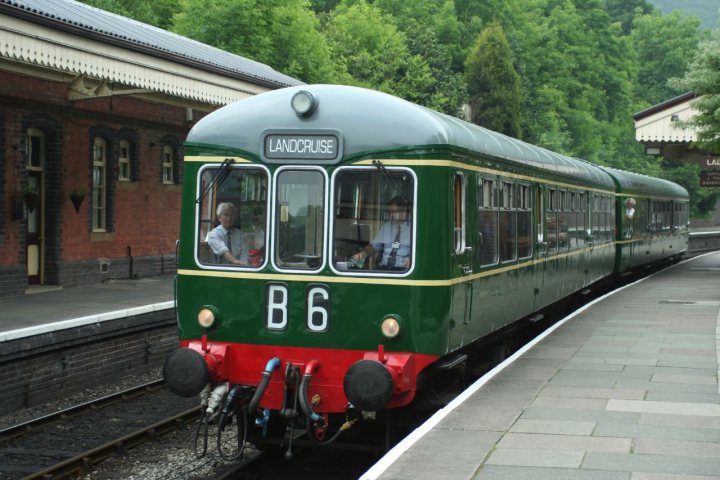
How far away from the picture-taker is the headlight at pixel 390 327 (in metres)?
8.10

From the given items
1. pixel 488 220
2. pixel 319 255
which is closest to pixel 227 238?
pixel 319 255

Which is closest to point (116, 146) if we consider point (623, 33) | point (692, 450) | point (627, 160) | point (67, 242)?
point (67, 242)

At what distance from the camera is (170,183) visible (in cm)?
2438

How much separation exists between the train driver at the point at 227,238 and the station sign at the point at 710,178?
2521 centimetres

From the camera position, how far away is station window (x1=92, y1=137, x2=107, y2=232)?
21406 millimetres

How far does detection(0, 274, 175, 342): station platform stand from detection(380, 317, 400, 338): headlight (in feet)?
16.7

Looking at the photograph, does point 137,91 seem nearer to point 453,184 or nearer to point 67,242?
point 67,242

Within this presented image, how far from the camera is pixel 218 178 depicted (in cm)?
865

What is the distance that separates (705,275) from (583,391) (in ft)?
69.5

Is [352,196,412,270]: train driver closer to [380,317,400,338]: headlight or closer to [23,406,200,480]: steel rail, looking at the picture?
[380,317,400,338]: headlight

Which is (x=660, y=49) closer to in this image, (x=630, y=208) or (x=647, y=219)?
(x=647, y=219)

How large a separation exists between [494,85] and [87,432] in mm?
59832

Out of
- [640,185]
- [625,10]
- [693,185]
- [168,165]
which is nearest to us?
[168,165]

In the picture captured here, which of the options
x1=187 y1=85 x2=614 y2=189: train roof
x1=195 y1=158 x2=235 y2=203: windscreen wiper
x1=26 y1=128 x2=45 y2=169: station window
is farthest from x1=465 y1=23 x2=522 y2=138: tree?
x1=195 y1=158 x2=235 y2=203: windscreen wiper
